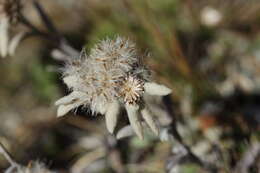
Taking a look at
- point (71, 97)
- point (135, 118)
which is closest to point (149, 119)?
point (135, 118)

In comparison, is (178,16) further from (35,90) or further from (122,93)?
(122,93)

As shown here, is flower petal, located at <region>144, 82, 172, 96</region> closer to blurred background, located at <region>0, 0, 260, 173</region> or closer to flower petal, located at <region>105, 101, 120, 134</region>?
flower petal, located at <region>105, 101, 120, 134</region>

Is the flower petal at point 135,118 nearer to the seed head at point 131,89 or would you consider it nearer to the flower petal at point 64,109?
the seed head at point 131,89

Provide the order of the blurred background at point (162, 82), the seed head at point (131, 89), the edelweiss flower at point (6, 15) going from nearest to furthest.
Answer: the seed head at point (131, 89) → the edelweiss flower at point (6, 15) → the blurred background at point (162, 82)

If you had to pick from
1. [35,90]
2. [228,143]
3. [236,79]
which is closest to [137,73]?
[228,143]

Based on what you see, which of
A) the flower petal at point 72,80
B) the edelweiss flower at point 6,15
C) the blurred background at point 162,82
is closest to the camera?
the flower petal at point 72,80

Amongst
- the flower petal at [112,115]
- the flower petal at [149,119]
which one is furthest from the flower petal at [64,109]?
the flower petal at [149,119]
